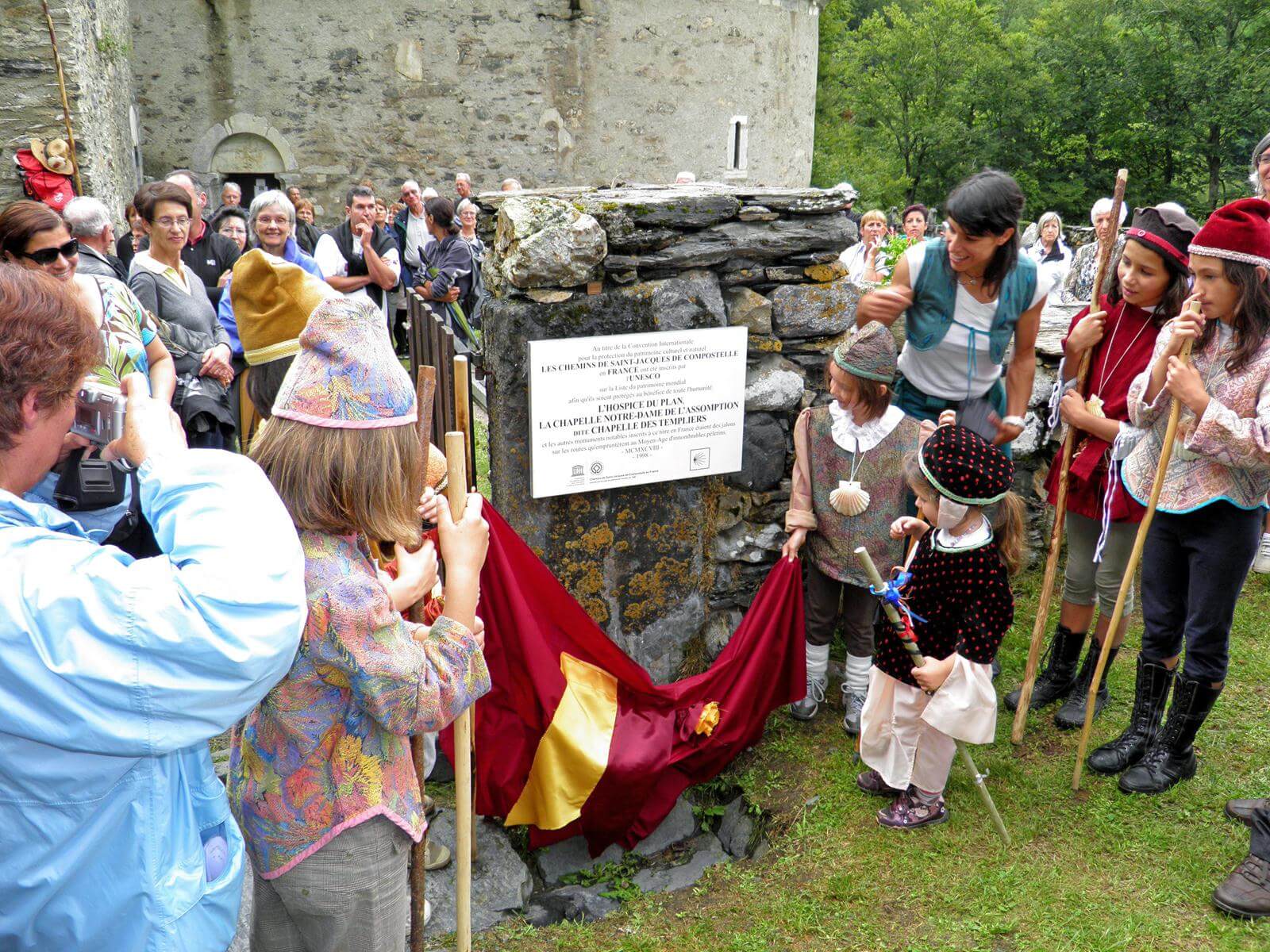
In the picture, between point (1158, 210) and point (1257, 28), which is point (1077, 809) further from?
point (1257, 28)

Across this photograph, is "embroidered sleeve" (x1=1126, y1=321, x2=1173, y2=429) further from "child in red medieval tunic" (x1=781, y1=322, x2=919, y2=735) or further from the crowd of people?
"child in red medieval tunic" (x1=781, y1=322, x2=919, y2=735)

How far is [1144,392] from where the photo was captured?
128 inches

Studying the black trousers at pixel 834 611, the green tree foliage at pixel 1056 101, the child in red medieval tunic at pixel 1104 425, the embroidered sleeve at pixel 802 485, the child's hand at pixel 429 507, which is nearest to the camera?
the child's hand at pixel 429 507

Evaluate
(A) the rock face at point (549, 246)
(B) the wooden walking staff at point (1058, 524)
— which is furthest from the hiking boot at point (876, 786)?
(A) the rock face at point (549, 246)

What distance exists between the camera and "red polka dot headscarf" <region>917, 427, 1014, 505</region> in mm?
2854

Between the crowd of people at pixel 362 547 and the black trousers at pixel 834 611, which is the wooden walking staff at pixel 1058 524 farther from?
the black trousers at pixel 834 611

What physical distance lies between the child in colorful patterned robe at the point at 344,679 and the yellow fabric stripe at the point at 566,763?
1.37m

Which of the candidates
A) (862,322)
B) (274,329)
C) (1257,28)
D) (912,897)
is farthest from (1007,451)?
(1257,28)

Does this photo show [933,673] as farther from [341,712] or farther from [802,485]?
[341,712]

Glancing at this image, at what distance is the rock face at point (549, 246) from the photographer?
3.44 metres

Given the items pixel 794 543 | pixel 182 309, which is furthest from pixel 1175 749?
pixel 182 309

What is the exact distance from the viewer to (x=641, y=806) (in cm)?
355

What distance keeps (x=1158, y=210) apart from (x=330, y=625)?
3.13 m

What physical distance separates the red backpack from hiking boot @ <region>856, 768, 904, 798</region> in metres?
7.72
